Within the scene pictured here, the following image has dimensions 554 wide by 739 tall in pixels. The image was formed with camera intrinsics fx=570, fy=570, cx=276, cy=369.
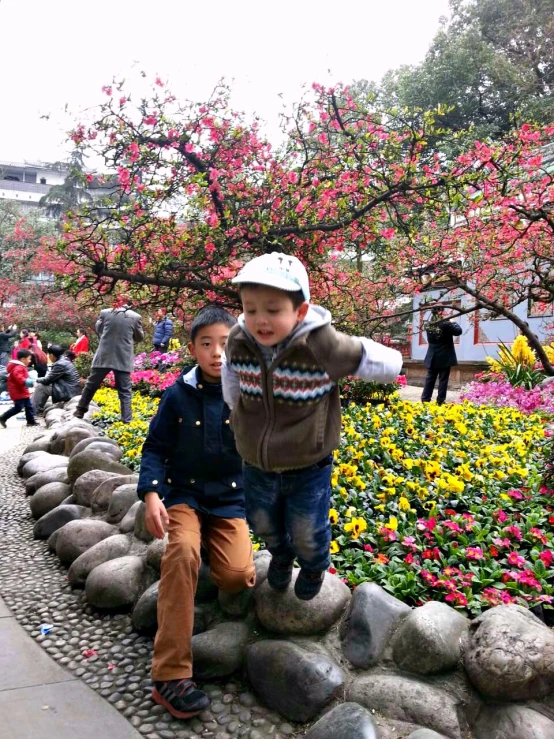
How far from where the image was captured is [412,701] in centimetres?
197

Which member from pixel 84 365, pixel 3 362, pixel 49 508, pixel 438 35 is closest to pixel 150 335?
pixel 84 365

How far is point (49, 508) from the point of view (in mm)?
4383

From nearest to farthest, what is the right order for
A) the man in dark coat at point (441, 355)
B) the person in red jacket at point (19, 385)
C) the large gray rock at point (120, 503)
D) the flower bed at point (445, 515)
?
the flower bed at point (445, 515)
the large gray rock at point (120, 503)
the man in dark coat at point (441, 355)
the person in red jacket at point (19, 385)

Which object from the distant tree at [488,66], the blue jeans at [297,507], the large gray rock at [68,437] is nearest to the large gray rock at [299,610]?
the blue jeans at [297,507]

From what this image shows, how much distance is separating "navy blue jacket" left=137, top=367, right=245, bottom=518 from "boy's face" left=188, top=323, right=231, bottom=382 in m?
0.11

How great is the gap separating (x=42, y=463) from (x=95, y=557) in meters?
2.59

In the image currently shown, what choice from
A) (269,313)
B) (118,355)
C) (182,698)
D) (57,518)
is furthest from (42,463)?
(269,313)

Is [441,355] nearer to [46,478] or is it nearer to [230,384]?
[46,478]

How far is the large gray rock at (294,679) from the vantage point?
81.4 inches

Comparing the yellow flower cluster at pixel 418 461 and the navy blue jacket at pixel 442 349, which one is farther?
the navy blue jacket at pixel 442 349

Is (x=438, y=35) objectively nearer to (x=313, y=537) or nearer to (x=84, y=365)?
(x=84, y=365)

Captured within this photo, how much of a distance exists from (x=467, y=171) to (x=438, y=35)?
1927 centimetres

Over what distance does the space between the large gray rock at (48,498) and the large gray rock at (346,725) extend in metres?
3.07

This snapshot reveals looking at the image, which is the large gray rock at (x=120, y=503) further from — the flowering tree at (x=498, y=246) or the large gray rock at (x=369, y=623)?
the flowering tree at (x=498, y=246)
